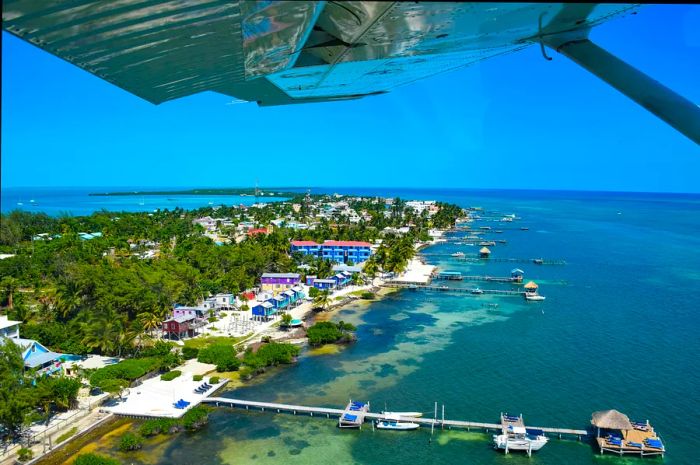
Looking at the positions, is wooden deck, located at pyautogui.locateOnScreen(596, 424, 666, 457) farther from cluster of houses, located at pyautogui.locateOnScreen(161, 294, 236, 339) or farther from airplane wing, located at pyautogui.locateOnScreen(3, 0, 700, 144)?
cluster of houses, located at pyautogui.locateOnScreen(161, 294, 236, 339)

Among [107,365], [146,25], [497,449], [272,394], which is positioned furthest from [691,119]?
[107,365]

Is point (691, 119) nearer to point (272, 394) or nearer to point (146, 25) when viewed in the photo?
point (146, 25)

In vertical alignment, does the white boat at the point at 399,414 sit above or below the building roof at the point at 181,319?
below

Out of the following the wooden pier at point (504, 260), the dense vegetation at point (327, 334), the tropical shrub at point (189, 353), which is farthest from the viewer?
the wooden pier at point (504, 260)

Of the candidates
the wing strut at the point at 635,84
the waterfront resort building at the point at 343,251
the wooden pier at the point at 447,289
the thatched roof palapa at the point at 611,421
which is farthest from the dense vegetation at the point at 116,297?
the wing strut at the point at 635,84

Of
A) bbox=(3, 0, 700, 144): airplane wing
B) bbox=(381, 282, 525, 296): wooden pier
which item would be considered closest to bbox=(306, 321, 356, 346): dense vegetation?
bbox=(381, 282, 525, 296): wooden pier

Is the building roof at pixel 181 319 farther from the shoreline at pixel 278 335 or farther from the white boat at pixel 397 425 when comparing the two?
the white boat at pixel 397 425
